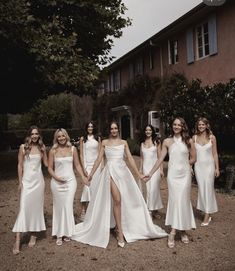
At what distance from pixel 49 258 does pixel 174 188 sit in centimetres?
234

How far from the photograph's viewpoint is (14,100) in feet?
53.9

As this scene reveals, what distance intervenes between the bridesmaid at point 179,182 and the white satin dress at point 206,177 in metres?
1.12

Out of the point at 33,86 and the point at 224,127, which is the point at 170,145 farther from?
the point at 33,86

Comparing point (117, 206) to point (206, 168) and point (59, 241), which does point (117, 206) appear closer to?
point (59, 241)

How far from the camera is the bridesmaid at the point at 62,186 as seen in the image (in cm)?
667

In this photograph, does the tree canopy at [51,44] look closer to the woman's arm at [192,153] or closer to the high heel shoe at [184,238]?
the woman's arm at [192,153]

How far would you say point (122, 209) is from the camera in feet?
22.8

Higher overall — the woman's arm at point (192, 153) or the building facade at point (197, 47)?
the building facade at point (197, 47)

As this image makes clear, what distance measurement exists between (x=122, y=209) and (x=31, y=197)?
1.62 metres

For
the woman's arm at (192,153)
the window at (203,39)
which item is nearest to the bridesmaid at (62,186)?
the woman's arm at (192,153)

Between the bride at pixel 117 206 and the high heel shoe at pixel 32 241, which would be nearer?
the high heel shoe at pixel 32 241

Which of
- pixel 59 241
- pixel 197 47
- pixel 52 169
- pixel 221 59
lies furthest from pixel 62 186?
pixel 197 47

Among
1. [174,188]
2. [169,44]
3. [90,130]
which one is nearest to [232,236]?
[174,188]

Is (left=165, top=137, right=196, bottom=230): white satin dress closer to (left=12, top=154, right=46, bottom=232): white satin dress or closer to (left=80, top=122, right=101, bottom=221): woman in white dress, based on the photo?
(left=12, top=154, right=46, bottom=232): white satin dress
